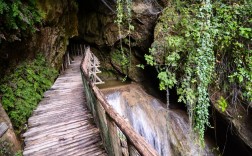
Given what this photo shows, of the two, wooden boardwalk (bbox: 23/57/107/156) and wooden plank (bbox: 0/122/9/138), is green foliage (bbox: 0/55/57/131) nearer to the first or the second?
wooden boardwalk (bbox: 23/57/107/156)

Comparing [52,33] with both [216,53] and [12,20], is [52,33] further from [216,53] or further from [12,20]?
[216,53]

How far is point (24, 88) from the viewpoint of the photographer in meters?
6.75

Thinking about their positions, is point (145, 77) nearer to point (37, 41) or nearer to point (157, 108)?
point (157, 108)

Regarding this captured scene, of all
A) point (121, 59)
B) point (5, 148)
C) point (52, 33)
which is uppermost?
point (52, 33)

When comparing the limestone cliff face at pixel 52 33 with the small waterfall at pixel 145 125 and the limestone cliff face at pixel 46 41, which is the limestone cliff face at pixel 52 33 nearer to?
the limestone cliff face at pixel 46 41

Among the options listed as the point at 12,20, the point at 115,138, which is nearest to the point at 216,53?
the point at 115,138

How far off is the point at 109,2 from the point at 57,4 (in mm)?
4014

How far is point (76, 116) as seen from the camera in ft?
19.3

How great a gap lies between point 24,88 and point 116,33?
7.50m

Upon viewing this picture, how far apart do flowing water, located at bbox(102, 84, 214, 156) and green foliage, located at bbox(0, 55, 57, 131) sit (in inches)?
121

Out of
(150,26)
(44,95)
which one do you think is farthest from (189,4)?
(44,95)

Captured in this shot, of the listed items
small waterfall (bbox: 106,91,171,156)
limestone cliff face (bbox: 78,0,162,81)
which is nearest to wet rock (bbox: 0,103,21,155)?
small waterfall (bbox: 106,91,171,156)

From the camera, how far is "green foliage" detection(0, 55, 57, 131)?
18.6 ft

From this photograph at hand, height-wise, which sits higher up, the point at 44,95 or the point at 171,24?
the point at 171,24
